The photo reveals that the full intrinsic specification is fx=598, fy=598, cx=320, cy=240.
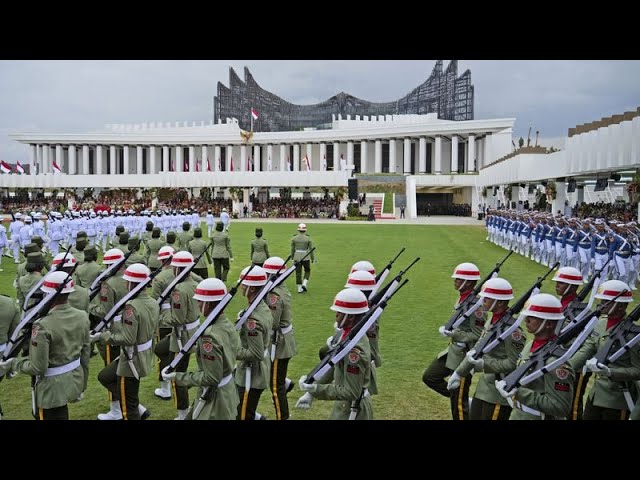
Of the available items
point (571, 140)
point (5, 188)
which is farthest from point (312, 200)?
point (571, 140)

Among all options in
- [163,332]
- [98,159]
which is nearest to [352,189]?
[98,159]

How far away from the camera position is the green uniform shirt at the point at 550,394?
4.62 m

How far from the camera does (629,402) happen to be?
5.25 metres

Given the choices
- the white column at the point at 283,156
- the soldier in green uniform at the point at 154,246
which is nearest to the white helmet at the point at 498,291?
the soldier in green uniform at the point at 154,246

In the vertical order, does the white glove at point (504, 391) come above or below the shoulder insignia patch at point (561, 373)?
below

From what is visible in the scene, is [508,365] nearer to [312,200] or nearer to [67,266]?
→ [67,266]

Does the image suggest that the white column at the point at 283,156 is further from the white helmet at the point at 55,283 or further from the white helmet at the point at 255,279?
the white helmet at the point at 55,283

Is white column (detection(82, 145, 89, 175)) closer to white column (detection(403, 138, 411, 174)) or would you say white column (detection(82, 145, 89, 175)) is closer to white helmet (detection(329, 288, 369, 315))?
white column (detection(403, 138, 411, 174))

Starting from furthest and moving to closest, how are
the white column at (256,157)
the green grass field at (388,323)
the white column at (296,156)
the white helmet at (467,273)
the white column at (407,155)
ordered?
1. the white column at (256,157)
2. the white column at (296,156)
3. the white column at (407,155)
4. the green grass field at (388,323)
5. the white helmet at (467,273)

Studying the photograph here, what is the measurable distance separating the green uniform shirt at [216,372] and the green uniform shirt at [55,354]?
3.94 feet

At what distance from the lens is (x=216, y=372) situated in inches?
203

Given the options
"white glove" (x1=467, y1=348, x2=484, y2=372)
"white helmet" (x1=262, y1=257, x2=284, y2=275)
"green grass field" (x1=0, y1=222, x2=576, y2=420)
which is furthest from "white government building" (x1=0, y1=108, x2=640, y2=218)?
"white glove" (x1=467, y1=348, x2=484, y2=372)

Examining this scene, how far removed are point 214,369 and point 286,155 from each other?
3254 inches

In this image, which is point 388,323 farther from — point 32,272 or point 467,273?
point 32,272
